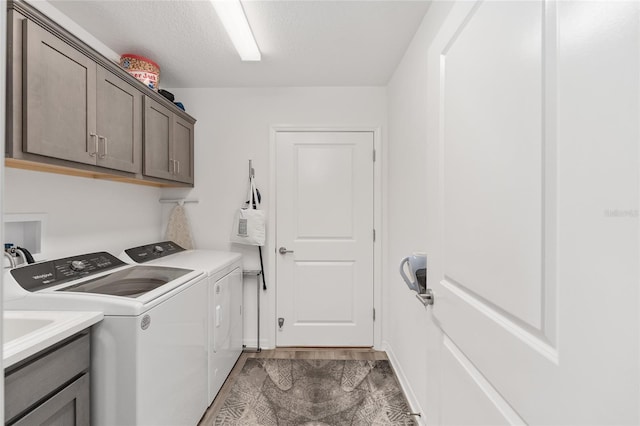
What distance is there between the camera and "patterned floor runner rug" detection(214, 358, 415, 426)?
5.99 feet

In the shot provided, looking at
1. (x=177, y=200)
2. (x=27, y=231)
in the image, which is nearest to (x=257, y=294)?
(x=177, y=200)

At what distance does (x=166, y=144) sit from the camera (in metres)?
2.18

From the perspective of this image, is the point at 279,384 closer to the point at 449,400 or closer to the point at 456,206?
the point at 449,400

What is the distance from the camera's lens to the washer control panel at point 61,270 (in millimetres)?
1299

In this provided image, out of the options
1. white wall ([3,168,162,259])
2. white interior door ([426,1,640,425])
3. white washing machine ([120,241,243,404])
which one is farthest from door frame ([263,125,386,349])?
white interior door ([426,1,640,425])

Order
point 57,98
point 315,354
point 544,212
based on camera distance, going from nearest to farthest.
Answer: point 544,212
point 57,98
point 315,354

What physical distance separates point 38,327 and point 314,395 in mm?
1602

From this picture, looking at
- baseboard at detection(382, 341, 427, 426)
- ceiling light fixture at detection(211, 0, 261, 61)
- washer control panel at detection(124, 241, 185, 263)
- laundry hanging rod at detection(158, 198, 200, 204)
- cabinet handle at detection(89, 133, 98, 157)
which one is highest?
ceiling light fixture at detection(211, 0, 261, 61)

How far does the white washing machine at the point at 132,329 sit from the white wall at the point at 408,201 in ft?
4.05

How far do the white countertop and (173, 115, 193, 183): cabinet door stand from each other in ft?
4.33

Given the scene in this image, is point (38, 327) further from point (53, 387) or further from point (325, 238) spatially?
point (325, 238)

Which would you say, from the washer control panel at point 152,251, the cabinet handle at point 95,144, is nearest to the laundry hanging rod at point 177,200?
the washer control panel at point 152,251

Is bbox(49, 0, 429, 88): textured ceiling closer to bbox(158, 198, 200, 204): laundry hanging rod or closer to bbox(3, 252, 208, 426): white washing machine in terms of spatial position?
bbox(158, 198, 200, 204): laundry hanging rod

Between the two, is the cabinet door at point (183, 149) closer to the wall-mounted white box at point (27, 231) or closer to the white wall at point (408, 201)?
the wall-mounted white box at point (27, 231)
